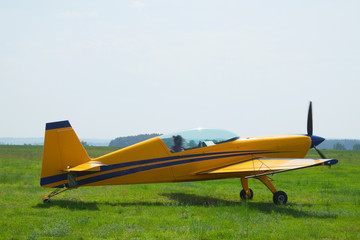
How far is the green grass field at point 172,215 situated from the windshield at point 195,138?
1.66 metres

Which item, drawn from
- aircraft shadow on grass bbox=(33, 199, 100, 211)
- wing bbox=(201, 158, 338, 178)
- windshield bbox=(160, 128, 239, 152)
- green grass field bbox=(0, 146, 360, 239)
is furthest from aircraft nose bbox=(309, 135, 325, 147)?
aircraft shadow on grass bbox=(33, 199, 100, 211)

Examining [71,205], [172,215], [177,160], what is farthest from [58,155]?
[172,215]

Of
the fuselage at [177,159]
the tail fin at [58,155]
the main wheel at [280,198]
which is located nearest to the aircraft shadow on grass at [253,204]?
the main wheel at [280,198]

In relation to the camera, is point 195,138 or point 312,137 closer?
point 195,138

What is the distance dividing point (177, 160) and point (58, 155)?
11.0ft

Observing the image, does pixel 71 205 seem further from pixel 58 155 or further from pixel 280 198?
pixel 280 198

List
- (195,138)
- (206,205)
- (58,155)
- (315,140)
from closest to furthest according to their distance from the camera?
(58,155) → (206,205) → (195,138) → (315,140)

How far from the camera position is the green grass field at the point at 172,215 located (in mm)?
6938

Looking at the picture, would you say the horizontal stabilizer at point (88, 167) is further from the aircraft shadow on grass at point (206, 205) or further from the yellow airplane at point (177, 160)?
the aircraft shadow on grass at point (206, 205)

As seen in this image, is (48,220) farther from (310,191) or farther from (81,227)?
(310,191)

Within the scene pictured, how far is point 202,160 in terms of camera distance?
11047 mm

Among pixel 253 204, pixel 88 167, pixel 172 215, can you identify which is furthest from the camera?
pixel 253 204

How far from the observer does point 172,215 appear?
28.5 ft

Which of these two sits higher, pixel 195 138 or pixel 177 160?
pixel 195 138
